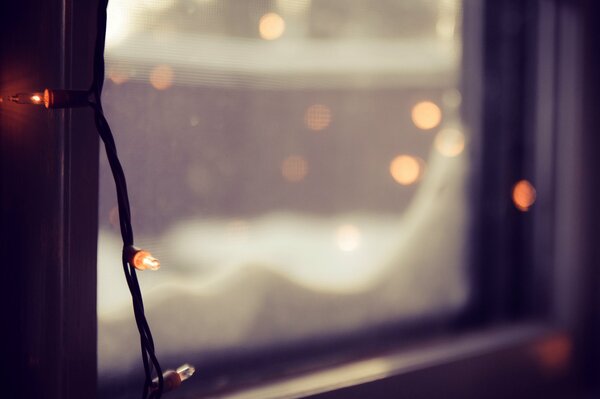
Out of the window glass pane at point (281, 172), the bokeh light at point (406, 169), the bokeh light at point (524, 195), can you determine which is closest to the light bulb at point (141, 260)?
the window glass pane at point (281, 172)

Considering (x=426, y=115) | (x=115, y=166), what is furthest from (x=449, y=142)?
(x=115, y=166)

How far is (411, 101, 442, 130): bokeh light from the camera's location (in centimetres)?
101

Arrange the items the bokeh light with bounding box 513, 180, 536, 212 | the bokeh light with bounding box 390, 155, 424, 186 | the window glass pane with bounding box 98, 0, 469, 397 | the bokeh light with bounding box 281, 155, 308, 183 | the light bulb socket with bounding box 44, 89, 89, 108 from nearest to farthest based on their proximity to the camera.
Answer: the light bulb socket with bounding box 44, 89, 89, 108
the window glass pane with bounding box 98, 0, 469, 397
the bokeh light with bounding box 281, 155, 308, 183
the bokeh light with bounding box 390, 155, 424, 186
the bokeh light with bounding box 513, 180, 536, 212

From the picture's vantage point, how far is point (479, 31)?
1125 mm

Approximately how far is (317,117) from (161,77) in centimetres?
26

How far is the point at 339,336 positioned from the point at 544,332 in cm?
45

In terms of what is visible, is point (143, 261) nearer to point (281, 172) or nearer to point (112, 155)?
point (112, 155)

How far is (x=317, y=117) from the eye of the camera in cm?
90

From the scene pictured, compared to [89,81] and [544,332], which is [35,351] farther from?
[544,332]

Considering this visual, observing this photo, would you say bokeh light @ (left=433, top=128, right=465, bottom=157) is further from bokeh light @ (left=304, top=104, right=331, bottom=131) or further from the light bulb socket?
the light bulb socket

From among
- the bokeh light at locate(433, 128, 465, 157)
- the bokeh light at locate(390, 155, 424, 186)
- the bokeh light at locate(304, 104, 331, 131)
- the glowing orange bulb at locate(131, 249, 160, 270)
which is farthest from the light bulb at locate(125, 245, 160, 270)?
the bokeh light at locate(433, 128, 465, 157)

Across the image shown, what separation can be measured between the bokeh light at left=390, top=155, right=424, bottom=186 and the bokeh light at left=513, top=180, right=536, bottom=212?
0.28 metres

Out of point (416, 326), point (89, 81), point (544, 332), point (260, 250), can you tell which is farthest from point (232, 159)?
point (544, 332)

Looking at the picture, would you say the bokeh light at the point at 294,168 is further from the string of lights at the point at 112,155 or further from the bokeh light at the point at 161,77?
the string of lights at the point at 112,155
